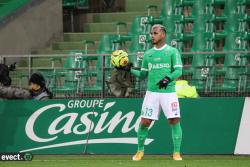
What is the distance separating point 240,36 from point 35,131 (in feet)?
21.3

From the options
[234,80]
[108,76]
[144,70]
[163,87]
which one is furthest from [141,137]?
[108,76]

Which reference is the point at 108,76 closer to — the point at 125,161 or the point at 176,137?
the point at 125,161

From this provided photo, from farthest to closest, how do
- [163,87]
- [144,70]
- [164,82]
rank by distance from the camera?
[144,70] → [163,87] → [164,82]

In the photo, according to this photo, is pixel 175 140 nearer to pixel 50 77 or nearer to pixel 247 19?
pixel 50 77

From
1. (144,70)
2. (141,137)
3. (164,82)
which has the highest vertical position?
(144,70)

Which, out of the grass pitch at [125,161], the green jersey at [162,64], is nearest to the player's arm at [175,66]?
the green jersey at [162,64]

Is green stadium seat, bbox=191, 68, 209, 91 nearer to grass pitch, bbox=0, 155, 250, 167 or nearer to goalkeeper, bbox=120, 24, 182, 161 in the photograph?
grass pitch, bbox=0, 155, 250, 167

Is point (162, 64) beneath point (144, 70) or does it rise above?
above

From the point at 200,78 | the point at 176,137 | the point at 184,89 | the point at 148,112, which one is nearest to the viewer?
the point at 176,137

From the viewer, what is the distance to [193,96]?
1917 cm

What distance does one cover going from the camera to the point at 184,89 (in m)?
19.3

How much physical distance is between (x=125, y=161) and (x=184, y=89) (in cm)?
302

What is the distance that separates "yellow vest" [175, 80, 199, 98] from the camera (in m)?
19.2

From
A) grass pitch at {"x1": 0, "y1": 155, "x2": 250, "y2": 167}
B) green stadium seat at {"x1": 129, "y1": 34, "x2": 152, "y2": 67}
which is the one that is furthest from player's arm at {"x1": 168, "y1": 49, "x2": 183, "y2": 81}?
green stadium seat at {"x1": 129, "y1": 34, "x2": 152, "y2": 67}
